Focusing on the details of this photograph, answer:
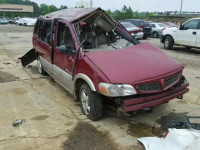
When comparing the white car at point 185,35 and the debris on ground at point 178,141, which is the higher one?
the white car at point 185,35

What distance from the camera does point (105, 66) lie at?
4.02 metres

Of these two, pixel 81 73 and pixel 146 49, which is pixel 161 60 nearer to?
pixel 146 49

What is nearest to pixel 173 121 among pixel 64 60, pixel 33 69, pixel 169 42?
pixel 64 60

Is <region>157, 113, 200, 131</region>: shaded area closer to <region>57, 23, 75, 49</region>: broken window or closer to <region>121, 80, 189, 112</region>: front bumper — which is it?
<region>121, 80, 189, 112</region>: front bumper

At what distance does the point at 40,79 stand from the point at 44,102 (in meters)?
1.96

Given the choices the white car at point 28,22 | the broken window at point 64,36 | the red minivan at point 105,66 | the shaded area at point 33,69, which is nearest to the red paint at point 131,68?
the red minivan at point 105,66

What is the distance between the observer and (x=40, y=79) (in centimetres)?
713

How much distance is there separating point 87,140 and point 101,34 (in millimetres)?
2703

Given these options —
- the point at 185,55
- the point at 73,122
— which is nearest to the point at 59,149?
the point at 73,122

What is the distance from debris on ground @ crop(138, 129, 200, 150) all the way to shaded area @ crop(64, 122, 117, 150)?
1.98 ft

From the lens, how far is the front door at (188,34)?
11.2m

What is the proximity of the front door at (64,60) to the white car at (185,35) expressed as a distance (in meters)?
7.76

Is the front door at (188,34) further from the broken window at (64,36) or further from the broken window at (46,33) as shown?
the broken window at (64,36)

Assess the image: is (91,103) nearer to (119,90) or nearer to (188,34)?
(119,90)
